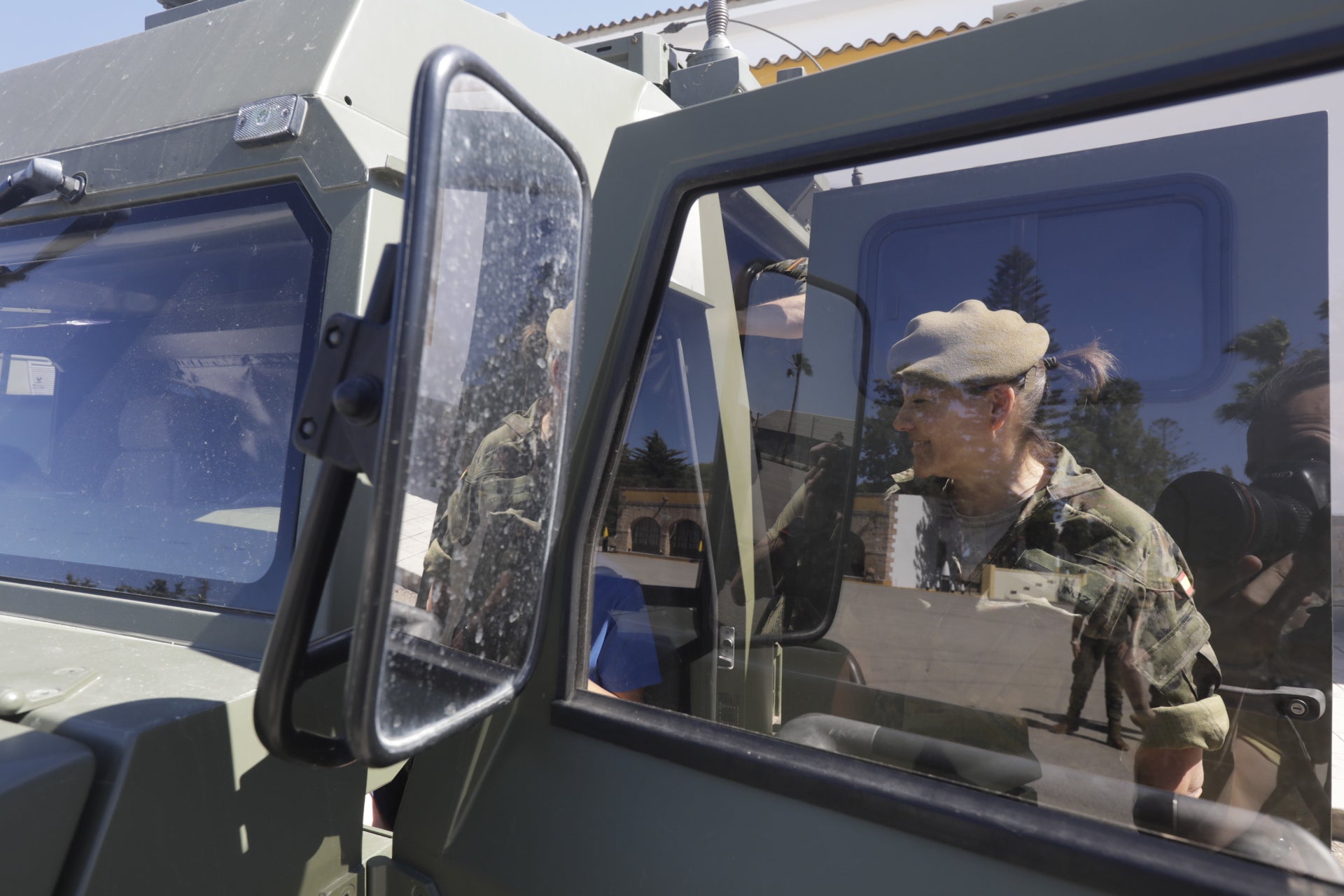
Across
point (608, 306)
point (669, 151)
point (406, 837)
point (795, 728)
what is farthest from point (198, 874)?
point (669, 151)

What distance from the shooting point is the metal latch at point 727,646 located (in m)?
1.36

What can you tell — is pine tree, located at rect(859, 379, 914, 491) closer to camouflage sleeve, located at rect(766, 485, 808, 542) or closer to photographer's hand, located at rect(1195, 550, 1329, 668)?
camouflage sleeve, located at rect(766, 485, 808, 542)

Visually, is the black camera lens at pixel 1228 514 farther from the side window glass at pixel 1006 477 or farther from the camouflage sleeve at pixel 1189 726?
the camouflage sleeve at pixel 1189 726

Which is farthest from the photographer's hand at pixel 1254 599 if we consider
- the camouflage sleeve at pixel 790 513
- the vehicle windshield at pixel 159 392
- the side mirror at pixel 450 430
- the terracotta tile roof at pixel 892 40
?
the terracotta tile roof at pixel 892 40

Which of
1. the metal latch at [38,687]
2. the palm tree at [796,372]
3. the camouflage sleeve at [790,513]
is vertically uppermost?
the palm tree at [796,372]

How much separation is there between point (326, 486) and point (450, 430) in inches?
5.5

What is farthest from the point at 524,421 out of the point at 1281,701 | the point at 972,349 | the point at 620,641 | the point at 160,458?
the point at 1281,701

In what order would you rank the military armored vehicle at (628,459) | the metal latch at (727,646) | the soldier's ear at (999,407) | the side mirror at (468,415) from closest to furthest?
the side mirror at (468,415) → the military armored vehicle at (628,459) → the soldier's ear at (999,407) → the metal latch at (727,646)

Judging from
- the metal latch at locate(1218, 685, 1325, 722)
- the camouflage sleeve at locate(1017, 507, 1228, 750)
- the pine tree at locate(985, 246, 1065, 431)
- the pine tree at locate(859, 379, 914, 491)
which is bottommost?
the metal latch at locate(1218, 685, 1325, 722)

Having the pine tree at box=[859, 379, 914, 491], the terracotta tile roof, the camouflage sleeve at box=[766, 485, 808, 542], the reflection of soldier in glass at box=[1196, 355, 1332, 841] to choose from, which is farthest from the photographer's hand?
the terracotta tile roof

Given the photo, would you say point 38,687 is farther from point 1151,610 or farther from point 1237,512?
point 1237,512

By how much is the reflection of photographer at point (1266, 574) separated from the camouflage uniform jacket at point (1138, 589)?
0.03m

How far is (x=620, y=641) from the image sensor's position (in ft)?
4.37

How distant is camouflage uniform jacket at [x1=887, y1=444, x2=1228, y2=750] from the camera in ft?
3.93
